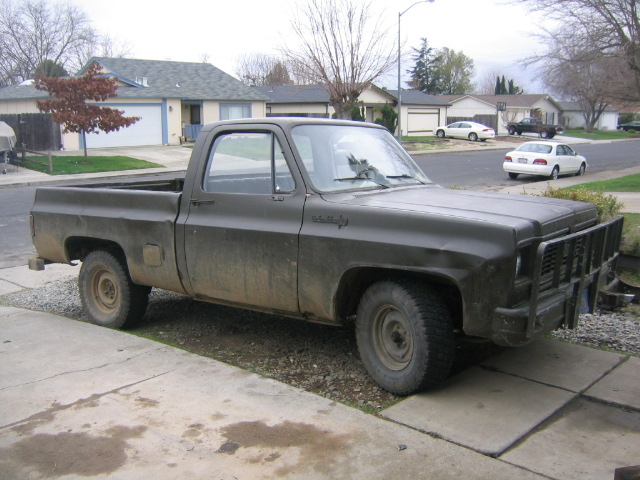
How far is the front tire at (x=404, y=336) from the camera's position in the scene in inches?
168

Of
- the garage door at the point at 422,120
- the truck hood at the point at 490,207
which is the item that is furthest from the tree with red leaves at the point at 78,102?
the garage door at the point at 422,120

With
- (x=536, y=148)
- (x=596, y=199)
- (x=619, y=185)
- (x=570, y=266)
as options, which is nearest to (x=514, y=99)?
(x=536, y=148)

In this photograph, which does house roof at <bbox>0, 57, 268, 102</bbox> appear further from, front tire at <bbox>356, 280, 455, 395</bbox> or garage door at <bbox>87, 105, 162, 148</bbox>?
front tire at <bbox>356, 280, 455, 395</bbox>

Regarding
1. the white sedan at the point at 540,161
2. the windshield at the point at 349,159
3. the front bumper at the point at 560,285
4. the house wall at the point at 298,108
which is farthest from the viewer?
the house wall at the point at 298,108

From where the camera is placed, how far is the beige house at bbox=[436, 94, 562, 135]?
65188mm

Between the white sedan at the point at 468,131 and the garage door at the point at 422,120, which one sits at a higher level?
the garage door at the point at 422,120

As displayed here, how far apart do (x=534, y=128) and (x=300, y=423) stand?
59.4 m

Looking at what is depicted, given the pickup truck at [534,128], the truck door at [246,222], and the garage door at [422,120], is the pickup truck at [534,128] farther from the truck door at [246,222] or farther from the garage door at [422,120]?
the truck door at [246,222]

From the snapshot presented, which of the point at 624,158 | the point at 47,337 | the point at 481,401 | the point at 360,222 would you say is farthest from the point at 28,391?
the point at 624,158

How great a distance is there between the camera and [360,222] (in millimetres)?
→ 4492

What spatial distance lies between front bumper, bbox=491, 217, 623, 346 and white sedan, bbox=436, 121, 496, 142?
46695 millimetres

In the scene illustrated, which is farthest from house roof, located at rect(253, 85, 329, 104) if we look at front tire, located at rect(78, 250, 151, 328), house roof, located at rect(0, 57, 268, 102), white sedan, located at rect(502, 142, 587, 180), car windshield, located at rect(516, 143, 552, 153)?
front tire, located at rect(78, 250, 151, 328)

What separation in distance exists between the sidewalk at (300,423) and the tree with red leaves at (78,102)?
23681mm

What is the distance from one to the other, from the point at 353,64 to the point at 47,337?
26.0 metres
